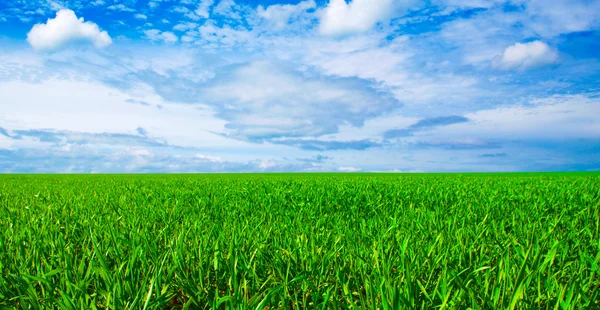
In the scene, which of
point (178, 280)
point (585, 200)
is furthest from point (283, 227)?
point (585, 200)

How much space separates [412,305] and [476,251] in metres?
1.52

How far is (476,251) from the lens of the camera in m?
2.83

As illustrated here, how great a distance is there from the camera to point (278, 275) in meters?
2.38

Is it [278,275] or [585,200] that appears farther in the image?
[585,200]

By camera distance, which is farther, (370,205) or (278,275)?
(370,205)

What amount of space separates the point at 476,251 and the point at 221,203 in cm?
402

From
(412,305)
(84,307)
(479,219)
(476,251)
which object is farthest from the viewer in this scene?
(479,219)

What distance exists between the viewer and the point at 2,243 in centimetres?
288

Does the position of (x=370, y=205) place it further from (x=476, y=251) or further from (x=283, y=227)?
(x=476, y=251)

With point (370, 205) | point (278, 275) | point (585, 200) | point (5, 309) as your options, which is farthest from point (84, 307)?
point (585, 200)

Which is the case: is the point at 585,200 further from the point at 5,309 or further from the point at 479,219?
the point at 5,309

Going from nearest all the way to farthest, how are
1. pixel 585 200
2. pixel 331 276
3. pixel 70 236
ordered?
pixel 331 276 < pixel 70 236 < pixel 585 200

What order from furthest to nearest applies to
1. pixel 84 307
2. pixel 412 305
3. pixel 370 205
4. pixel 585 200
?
pixel 585 200, pixel 370 205, pixel 84 307, pixel 412 305

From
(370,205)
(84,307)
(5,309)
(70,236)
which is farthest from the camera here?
(370,205)
